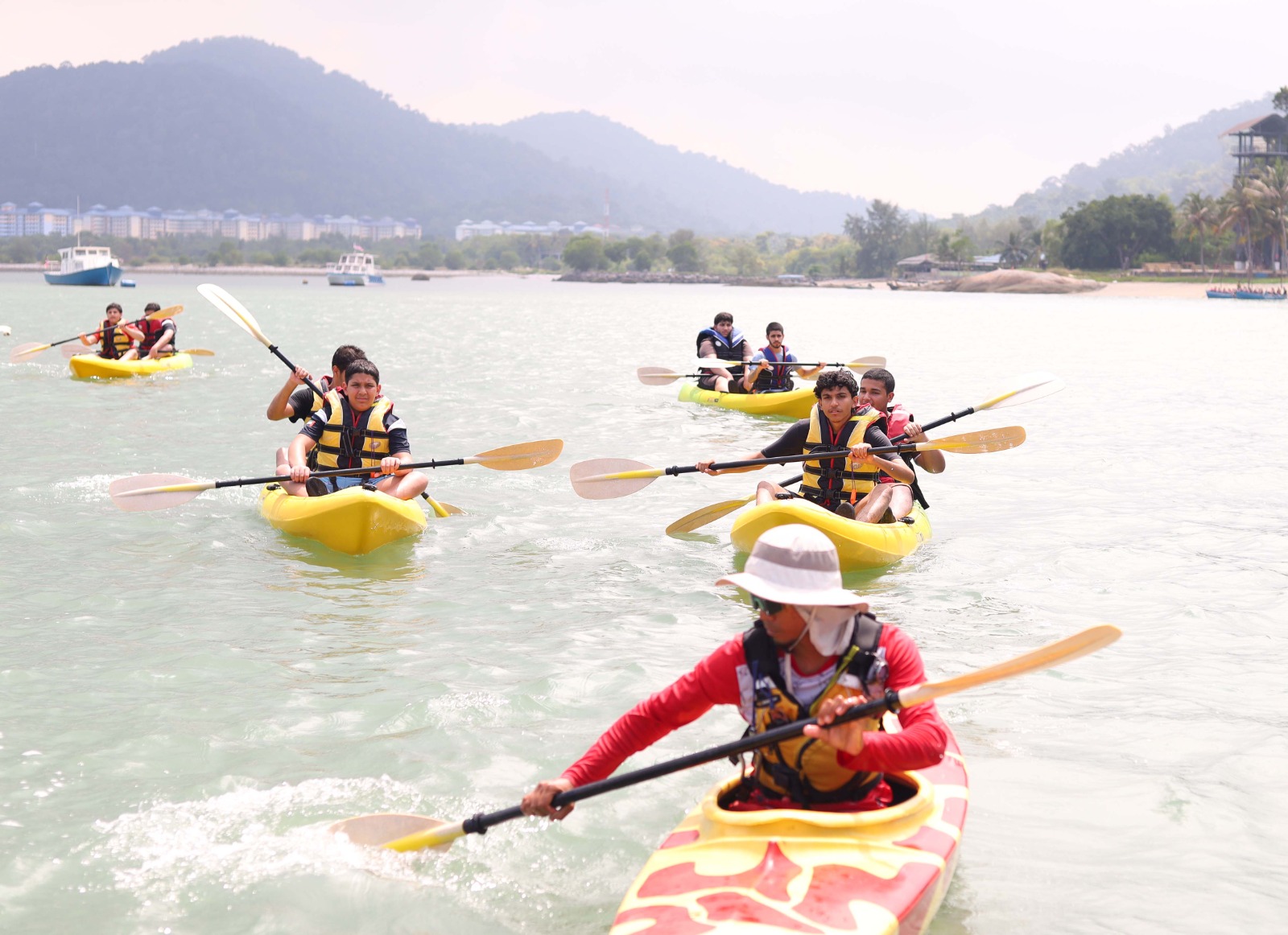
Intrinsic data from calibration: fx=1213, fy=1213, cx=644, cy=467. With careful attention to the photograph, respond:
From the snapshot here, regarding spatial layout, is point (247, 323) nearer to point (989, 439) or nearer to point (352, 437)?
point (352, 437)

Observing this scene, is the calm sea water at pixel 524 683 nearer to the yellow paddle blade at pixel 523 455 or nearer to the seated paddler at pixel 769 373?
the yellow paddle blade at pixel 523 455

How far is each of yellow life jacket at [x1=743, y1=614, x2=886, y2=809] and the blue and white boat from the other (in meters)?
81.1

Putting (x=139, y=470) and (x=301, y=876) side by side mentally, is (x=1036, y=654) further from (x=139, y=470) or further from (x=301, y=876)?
(x=139, y=470)

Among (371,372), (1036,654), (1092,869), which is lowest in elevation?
(1092,869)

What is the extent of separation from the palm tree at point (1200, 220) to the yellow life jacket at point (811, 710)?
93354mm

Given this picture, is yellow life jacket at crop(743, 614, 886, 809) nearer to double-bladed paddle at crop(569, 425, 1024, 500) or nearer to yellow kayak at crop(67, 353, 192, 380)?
double-bladed paddle at crop(569, 425, 1024, 500)

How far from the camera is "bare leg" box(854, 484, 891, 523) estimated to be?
27.3 ft

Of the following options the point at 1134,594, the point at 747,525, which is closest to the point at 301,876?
the point at 747,525

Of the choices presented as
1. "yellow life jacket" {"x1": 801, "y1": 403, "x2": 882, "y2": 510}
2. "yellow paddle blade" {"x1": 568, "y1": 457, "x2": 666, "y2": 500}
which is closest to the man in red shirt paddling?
"yellow life jacket" {"x1": 801, "y1": 403, "x2": 882, "y2": 510}

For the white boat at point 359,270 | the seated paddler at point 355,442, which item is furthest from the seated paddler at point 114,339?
the white boat at point 359,270

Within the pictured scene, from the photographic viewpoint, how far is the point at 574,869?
4465 mm

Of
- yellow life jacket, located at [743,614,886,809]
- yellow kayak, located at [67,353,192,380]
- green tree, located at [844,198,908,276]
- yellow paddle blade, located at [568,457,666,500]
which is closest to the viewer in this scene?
yellow life jacket, located at [743,614,886,809]

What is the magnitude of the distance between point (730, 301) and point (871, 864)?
297 ft

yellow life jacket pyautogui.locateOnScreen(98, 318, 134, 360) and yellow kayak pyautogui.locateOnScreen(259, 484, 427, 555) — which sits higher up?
yellow life jacket pyautogui.locateOnScreen(98, 318, 134, 360)
